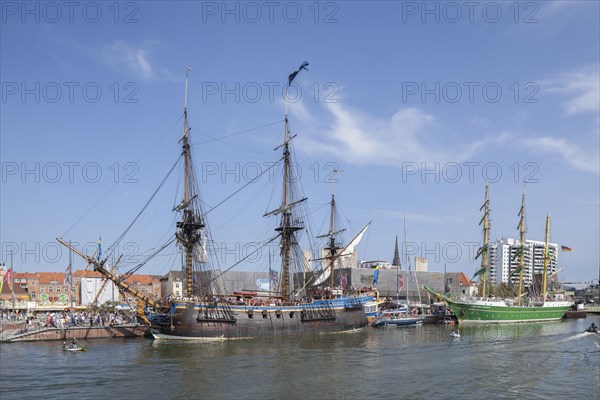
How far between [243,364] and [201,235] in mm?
28287

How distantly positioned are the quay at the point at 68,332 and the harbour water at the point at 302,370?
2032 mm

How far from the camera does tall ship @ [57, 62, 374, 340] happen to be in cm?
6322

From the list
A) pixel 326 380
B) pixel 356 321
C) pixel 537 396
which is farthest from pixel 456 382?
pixel 356 321

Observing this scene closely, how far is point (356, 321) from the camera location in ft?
257

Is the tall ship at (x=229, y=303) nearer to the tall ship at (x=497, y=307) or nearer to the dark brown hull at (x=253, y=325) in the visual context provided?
the dark brown hull at (x=253, y=325)

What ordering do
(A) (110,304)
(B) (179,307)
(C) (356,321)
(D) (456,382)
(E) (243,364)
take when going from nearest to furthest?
1. (D) (456,382)
2. (E) (243,364)
3. (B) (179,307)
4. (C) (356,321)
5. (A) (110,304)

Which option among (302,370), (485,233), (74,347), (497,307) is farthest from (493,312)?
(74,347)

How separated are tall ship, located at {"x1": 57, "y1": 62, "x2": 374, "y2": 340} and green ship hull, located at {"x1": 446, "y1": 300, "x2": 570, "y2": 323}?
21158mm

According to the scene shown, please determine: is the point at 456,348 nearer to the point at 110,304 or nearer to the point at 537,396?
the point at 537,396

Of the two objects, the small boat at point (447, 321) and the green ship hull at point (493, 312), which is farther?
the small boat at point (447, 321)

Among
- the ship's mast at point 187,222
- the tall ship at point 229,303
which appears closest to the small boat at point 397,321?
the tall ship at point 229,303

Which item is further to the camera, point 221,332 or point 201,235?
point 201,235

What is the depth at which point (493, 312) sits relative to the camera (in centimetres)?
9762

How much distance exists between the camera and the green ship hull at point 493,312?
95250mm
